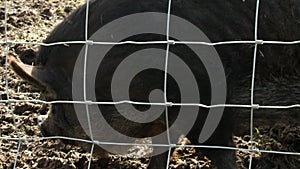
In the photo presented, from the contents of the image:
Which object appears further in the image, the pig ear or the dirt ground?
the dirt ground

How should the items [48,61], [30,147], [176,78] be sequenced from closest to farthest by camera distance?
[176,78] < [48,61] < [30,147]

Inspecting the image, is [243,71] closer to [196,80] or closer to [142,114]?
[196,80]

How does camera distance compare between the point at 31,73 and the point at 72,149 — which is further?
the point at 72,149

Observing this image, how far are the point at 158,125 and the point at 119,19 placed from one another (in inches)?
24.4

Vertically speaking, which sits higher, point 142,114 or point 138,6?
point 138,6

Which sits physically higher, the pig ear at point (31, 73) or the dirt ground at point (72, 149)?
the pig ear at point (31, 73)

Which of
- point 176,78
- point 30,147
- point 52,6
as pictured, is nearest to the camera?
point 176,78

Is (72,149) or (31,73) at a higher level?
(31,73)

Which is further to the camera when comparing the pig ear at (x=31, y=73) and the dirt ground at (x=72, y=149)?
the dirt ground at (x=72, y=149)

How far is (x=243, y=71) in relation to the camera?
9.19 ft

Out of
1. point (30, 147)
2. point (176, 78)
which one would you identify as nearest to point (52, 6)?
point (30, 147)

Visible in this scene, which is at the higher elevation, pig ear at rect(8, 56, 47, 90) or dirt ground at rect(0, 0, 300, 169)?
pig ear at rect(8, 56, 47, 90)

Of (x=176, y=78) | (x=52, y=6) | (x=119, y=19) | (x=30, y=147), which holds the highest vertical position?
(x=52, y=6)

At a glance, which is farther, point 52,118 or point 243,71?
point 52,118
